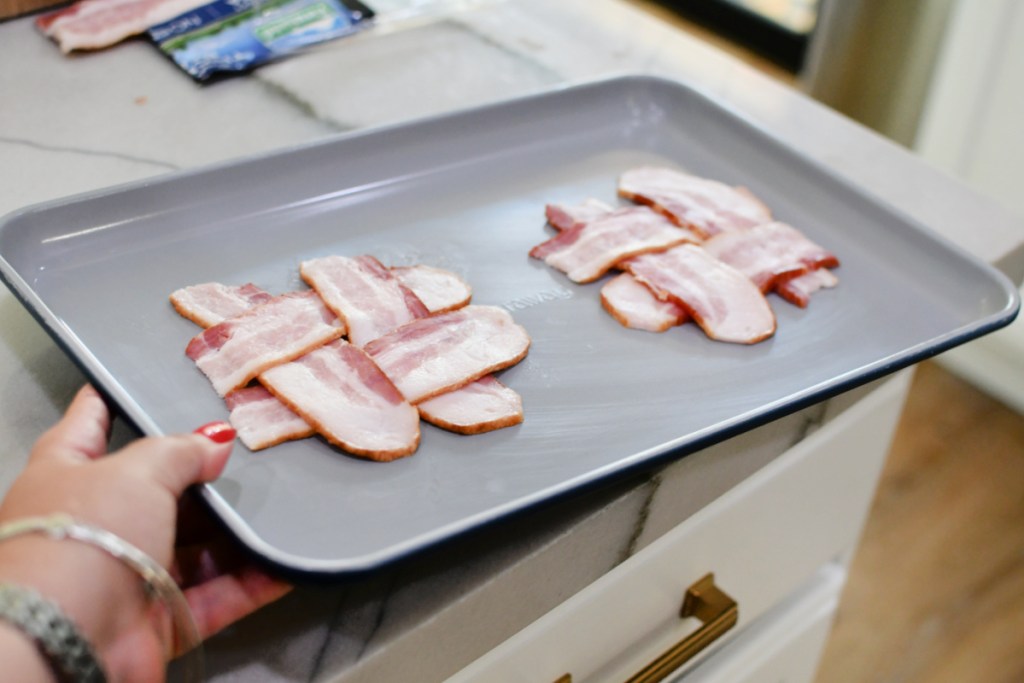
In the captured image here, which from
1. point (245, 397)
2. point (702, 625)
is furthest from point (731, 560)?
point (245, 397)

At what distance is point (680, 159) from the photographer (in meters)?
0.92

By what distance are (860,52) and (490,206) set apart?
3.50ft

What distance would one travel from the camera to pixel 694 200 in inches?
32.9

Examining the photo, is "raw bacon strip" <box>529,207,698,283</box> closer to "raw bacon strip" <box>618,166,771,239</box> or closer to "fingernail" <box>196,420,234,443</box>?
"raw bacon strip" <box>618,166,771,239</box>

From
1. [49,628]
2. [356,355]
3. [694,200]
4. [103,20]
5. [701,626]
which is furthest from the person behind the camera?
[103,20]

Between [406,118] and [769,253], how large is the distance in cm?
34

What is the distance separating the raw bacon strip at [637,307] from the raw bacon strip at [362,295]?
137 mm

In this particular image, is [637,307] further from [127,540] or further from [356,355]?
[127,540]

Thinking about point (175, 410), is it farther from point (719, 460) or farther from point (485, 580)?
point (719, 460)

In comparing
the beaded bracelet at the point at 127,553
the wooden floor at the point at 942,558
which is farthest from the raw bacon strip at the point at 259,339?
the wooden floor at the point at 942,558

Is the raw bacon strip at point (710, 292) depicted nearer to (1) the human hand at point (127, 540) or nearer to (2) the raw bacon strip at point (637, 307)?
(2) the raw bacon strip at point (637, 307)

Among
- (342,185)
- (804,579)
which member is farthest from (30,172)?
(804,579)

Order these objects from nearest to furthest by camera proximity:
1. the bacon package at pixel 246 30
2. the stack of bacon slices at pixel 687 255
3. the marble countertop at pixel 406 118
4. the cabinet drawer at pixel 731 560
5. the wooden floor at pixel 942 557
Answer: the marble countertop at pixel 406 118
the cabinet drawer at pixel 731 560
the stack of bacon slices at pixel 687 255
the bacon package at pixel 246 30
the wooden floor at pixel 942 557

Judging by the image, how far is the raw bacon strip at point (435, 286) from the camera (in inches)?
27.2
